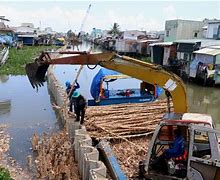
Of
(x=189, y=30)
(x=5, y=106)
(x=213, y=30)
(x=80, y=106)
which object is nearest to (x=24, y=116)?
(x=5, y=106)

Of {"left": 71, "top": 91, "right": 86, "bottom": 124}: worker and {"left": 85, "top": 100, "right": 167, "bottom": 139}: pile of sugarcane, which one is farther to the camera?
{"left": 71, "top": 91, "right": 86, "bottom": 124}: worker

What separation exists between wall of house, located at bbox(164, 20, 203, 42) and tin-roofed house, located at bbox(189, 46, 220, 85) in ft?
52.0

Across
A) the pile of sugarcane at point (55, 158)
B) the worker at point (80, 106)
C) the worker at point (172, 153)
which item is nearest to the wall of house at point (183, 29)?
the worker at point (80, 106)

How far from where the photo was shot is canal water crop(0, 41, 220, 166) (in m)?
13.1

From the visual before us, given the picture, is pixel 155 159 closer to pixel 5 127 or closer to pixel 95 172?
pixel 95 172

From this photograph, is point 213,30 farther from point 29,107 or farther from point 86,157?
point 86,157

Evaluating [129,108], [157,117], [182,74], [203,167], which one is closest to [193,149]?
[203,167]

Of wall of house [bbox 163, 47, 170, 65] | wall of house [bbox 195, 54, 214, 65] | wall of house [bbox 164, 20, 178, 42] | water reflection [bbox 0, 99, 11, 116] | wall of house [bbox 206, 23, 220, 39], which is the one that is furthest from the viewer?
wall of house [bbox 164, 20, 178, 42]

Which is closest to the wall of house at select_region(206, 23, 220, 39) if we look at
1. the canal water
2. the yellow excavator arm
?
the canal water

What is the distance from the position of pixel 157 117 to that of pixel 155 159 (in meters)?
6.30

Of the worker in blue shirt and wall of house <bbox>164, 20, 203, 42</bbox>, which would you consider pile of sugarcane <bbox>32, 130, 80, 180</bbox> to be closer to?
the worker in blue shirt

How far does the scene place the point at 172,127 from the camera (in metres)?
7.00

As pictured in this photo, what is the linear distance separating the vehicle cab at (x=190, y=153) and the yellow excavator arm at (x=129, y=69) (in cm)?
62

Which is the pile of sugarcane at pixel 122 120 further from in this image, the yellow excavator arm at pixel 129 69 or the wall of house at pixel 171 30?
the wall of house at pixel 171 30
